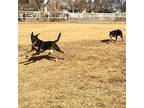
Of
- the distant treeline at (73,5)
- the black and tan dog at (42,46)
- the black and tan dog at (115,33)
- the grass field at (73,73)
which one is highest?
the distant treeline at (73,5)

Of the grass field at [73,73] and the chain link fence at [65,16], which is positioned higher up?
the chain link fence at [65,16]

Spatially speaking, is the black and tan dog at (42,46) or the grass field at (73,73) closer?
the grass field at (73,73)

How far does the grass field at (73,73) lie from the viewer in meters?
3.03

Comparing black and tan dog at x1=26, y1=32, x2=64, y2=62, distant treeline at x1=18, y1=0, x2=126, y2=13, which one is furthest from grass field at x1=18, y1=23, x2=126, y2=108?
distant treeline at x1=18, y1=0, x2=126, y2=13

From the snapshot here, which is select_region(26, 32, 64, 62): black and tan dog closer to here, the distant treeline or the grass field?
the grass field

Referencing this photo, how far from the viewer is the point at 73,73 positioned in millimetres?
3301

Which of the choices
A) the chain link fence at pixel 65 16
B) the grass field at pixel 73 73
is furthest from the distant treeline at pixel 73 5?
the grass field at pixel 73 73

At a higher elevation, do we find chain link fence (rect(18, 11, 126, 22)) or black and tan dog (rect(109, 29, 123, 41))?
chain link fence (rect(18, 11, 126, 22))

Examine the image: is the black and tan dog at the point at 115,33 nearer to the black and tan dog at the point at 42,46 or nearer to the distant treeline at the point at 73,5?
the distant treeline at the point at 73,5

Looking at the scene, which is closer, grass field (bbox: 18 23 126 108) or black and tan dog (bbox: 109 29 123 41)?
grass field (bbox: 18 23 126 108)

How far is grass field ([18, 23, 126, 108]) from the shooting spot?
3.03 meters

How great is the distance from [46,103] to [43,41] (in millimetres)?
611

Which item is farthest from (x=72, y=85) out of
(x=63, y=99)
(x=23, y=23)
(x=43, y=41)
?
(x=23, y=23)
